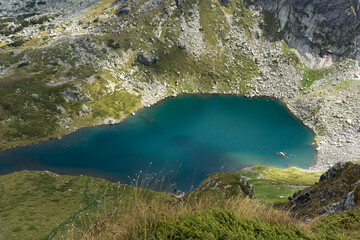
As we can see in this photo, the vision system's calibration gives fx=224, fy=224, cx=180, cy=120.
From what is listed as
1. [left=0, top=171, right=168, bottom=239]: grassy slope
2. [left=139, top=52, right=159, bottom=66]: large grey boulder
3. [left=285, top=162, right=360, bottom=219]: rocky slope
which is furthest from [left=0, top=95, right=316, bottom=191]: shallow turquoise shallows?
[left=285, top=162, right=360, bottom=219]: rocky slope

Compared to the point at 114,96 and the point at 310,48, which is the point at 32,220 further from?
the point at 310,48

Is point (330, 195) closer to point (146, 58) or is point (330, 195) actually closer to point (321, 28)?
point (146, 58)

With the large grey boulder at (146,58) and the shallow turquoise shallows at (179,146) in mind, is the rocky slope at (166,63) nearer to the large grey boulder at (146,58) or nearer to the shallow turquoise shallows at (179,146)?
the large grey boulder at (146,58)

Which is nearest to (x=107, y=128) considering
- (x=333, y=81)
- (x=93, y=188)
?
(x=93, y=188)

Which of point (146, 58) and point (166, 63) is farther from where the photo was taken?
point (166, 63)

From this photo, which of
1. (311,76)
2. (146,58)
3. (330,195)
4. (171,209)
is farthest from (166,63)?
(171,209)

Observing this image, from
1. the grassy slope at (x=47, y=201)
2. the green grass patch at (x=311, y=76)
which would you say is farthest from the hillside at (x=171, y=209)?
the green grass patch at (x=311, y=76)
